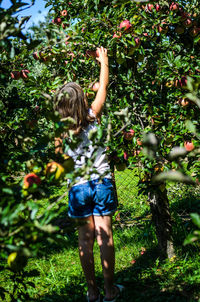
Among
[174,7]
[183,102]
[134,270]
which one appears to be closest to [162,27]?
[174,7]

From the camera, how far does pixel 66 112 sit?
1861mm

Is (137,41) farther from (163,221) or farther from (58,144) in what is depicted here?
(163,221)

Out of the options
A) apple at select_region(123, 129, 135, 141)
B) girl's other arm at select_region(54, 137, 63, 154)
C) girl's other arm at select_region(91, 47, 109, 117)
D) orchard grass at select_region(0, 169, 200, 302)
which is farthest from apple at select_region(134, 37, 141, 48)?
orchard grass at select_region(0, 169, 200, 302)

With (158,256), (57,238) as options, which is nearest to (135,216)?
(158,256)

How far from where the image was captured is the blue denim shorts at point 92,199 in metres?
1.85

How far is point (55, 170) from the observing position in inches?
46.1

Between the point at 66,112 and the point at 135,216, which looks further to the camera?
the point at 135,216

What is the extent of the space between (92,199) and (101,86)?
710 millimetres

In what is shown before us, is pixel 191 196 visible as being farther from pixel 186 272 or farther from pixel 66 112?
pixel 66 112

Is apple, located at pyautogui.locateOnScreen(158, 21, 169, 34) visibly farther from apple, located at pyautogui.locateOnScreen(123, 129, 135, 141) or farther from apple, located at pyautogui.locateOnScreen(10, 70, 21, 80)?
apple, located at pyautogui.locateOnScreen(10, 70, 21, 80)

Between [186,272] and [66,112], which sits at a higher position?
[66,112]

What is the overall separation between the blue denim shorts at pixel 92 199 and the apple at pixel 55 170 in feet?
2.13

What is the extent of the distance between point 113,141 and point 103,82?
1.28 feet

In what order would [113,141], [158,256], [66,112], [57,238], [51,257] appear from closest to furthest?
[57,238] < [66,112] < [113,141] < [158,256] < [51,257]
